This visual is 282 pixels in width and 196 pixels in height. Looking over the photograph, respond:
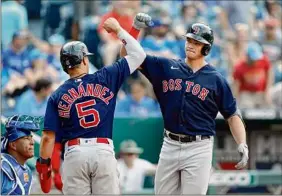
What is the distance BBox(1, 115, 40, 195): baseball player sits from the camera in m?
7.56

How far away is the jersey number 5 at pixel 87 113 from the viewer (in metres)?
8.02

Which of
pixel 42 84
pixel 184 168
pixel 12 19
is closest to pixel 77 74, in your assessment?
pixel 184 168

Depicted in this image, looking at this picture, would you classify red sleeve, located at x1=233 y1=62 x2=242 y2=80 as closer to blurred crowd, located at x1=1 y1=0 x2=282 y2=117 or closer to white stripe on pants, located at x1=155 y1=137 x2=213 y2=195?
blurred crowd, located at x1=1 y1=0 x2=282 y2=117

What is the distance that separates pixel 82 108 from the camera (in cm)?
802

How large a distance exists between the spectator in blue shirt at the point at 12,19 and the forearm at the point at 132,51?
7.40 metres

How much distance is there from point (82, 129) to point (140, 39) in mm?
7942

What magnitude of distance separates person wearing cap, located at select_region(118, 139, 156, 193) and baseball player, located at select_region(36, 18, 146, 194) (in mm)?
4593

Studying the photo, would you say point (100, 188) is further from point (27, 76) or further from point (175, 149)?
point (27, 76)

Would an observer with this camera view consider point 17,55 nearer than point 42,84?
No

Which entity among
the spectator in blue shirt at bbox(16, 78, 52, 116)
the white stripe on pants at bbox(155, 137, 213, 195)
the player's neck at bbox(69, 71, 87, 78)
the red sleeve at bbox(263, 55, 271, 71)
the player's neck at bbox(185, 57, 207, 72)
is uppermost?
the player's neck at bbox(185, 57, 207, 72)

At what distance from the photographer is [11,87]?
14.4 meters

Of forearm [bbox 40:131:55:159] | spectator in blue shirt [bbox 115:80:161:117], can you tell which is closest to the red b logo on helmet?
forearm [bbox 40:131:55:159]

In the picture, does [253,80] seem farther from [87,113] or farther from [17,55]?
[87,113]

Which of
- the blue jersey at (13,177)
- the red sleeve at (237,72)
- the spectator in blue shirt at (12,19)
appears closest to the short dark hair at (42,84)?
the spectator in blue shirt at (12,19)
